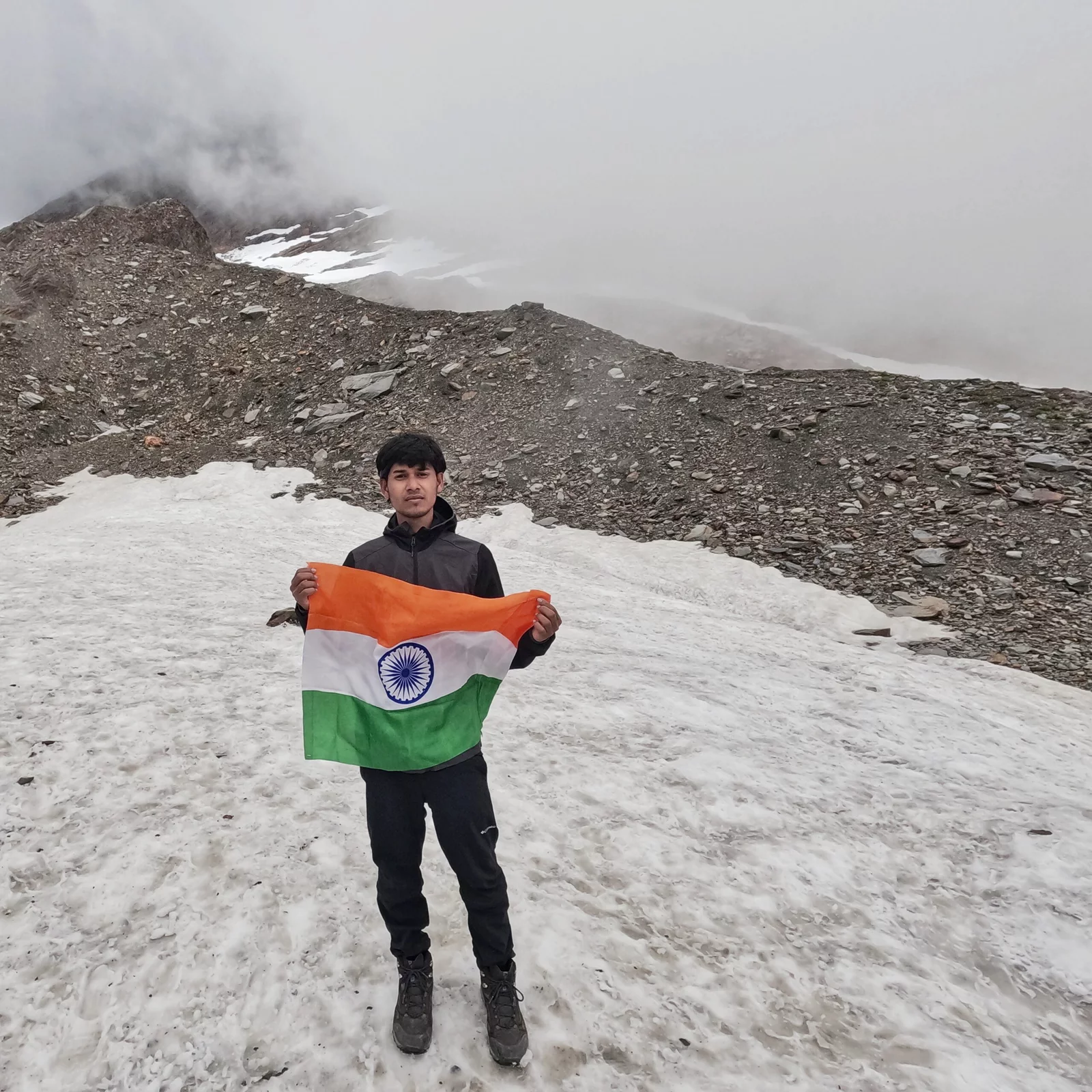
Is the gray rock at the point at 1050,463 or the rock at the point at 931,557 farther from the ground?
the gray rock at the point at 1050,463

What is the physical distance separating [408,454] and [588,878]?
12.2 ft

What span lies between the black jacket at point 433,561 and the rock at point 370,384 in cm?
2254

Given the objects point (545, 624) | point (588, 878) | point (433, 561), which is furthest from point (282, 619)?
point (545, 624)

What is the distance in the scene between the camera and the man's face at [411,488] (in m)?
3.50

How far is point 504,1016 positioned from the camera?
3.54m

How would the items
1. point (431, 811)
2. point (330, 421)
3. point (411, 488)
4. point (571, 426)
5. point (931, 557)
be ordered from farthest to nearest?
1. point (330, 421)
2. point (571, 426)
3. point (931, 557)
4. point (411, 488)
5. point (431, 811)

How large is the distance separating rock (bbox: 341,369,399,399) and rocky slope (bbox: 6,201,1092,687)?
0.10 metres

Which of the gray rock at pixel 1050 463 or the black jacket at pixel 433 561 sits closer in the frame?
the black jacket at pixel 433 561

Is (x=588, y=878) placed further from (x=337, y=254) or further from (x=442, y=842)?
(x=337, y=254)

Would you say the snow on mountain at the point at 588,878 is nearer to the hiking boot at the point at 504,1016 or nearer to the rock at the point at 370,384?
the hiking boot at the point at 504,1016

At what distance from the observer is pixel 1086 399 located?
1819cm

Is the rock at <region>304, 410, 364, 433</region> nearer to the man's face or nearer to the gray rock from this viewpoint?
the gray rock

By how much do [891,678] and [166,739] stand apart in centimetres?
928

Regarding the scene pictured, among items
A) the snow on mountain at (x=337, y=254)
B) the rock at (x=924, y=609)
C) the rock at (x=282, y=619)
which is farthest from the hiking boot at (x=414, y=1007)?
the snow on mountain at (x=337, y=254)
